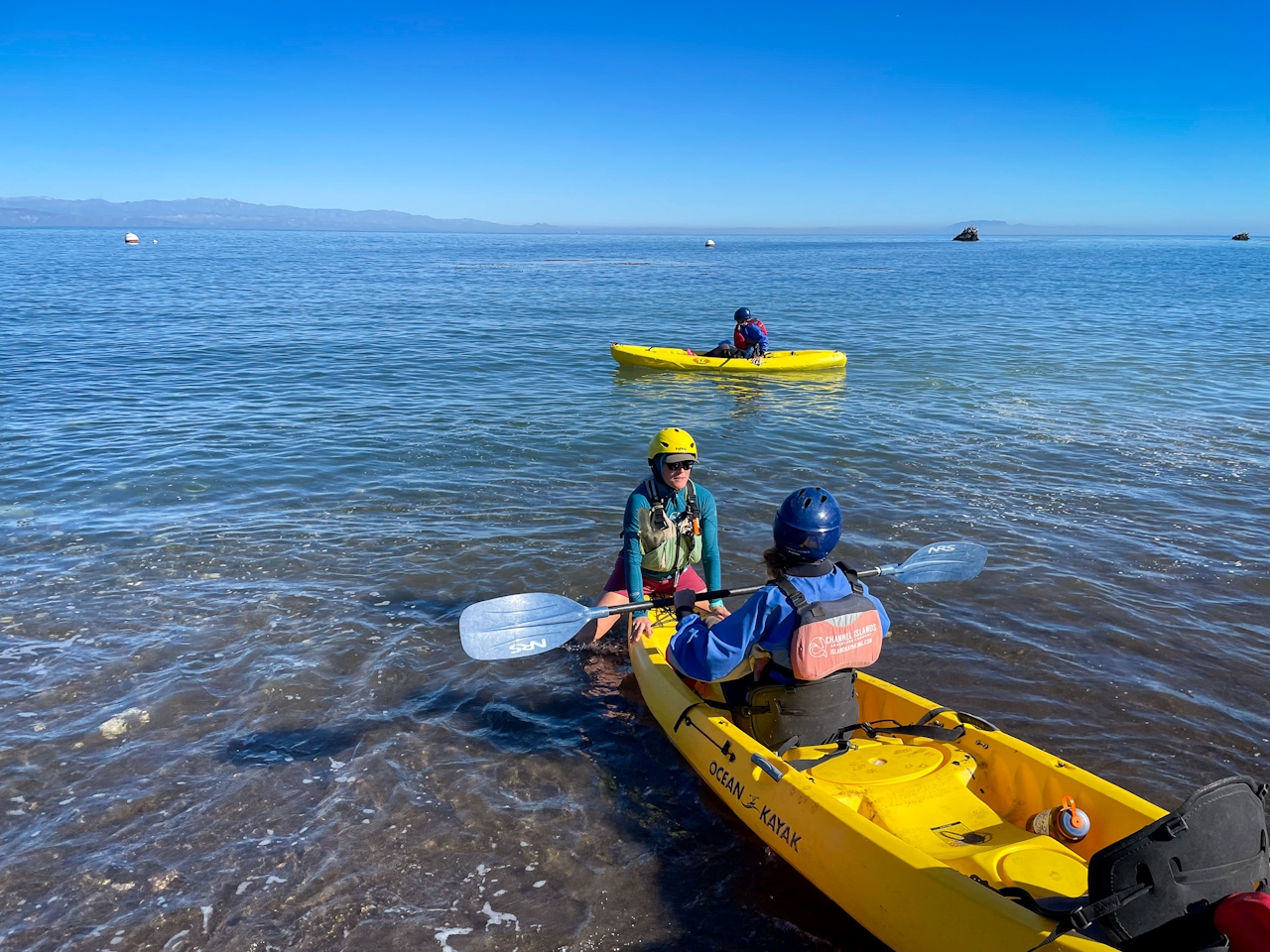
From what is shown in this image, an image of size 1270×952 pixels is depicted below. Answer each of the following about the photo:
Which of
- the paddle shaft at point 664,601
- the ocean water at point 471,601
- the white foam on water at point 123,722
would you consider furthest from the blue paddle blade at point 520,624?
the white foam on water at point 123,722

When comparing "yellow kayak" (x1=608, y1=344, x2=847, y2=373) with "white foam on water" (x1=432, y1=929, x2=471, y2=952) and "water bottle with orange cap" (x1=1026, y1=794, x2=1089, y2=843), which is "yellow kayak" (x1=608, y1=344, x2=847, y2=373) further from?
"white foam on water" (x1=432, y1=929, x2=471, y2=952)

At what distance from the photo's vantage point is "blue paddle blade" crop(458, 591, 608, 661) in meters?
5.79

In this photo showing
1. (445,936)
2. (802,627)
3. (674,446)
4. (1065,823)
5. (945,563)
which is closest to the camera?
(1065,823)

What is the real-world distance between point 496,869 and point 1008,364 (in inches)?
807

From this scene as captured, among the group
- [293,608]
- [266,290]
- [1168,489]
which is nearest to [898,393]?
[1168,489]

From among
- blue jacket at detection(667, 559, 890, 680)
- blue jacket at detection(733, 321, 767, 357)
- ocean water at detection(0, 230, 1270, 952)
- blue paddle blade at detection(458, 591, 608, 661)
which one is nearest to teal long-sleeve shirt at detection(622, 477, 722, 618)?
blue paddle blade at detection(458, 591, 608, 661)

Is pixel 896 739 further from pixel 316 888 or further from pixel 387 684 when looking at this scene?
pixel 387 684

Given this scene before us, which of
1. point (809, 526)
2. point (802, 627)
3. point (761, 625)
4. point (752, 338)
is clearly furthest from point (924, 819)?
point (752, 338)

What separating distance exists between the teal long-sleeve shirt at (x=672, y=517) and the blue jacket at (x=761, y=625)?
2.16 meters

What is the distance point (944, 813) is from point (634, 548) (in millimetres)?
3080

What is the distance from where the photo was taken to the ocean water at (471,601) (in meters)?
4.71

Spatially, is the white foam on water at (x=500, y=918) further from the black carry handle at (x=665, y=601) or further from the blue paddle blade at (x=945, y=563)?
the blue paddle blade at (x=945, y=563)

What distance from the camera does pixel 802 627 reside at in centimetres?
420

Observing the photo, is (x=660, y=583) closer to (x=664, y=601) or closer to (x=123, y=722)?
(x=664, y=601)
